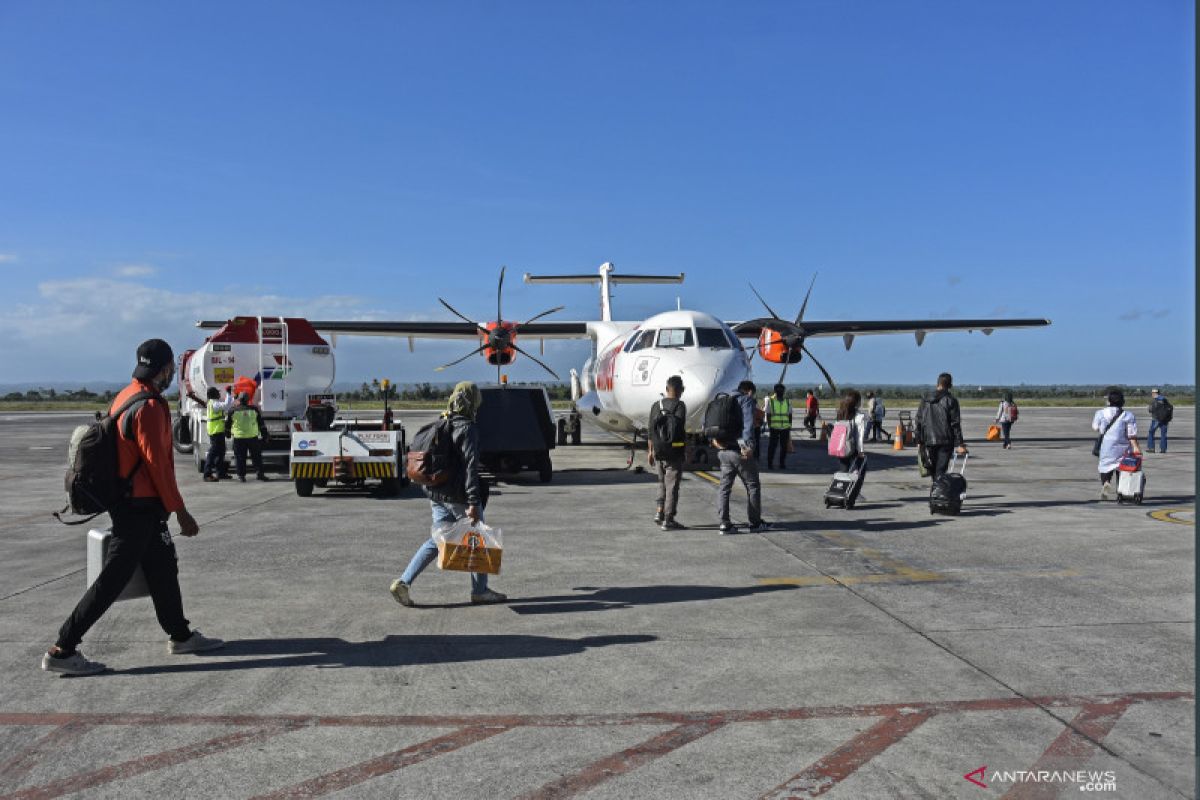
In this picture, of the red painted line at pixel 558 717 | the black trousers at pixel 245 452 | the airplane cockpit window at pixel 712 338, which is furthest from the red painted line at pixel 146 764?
the airplane cockpit window at pixel 712 338

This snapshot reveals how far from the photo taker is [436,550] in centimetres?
699

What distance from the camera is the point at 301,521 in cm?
1136

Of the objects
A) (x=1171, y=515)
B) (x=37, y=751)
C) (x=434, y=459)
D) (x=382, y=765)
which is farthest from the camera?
(x=1171, y=515)

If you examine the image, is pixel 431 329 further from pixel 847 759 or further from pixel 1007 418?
pixel 847 759

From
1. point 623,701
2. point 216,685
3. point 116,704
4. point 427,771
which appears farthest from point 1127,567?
point 116,704

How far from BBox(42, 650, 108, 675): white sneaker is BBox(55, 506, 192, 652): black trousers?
0.07 m

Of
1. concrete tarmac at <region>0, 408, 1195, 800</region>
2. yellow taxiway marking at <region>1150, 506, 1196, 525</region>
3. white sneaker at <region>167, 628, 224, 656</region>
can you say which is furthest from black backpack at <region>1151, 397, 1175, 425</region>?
white sneaker at <region>167, 628, 224, 656</region>

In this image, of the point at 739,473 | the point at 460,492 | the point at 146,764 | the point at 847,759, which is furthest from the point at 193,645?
the point at 739,473

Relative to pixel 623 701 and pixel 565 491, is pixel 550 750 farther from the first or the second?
pixel 565 491

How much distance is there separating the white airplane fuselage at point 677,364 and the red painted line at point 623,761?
10.3m

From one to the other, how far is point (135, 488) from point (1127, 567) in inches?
320

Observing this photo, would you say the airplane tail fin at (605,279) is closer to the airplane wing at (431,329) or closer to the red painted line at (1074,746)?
the airplane wing at (431,329)

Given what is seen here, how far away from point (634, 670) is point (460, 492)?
2.13 m

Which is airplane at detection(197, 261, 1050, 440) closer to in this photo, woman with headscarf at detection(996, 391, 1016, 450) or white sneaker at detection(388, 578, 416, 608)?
woman with headscarf at detection(996, 391, 1016, 450)
